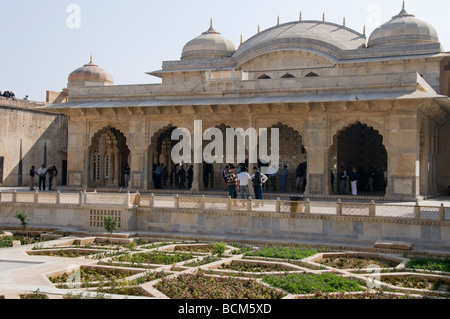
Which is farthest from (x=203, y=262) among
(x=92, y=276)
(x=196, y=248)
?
(x=92, y=276)

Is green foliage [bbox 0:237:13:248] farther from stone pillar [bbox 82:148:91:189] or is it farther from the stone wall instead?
stone pillar [bbox 82:148:91:189]

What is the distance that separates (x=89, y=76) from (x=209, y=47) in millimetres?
7686

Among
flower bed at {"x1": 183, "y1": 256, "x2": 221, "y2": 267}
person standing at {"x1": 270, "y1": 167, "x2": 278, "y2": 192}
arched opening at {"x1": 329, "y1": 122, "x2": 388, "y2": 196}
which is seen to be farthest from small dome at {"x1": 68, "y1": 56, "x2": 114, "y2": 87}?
flower bed at {"x1": 183, "y1": 256, "x2": 221, "y2": 267}

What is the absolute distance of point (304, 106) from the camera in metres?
17.1

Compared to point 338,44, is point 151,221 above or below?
below

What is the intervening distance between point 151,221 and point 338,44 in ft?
37.9

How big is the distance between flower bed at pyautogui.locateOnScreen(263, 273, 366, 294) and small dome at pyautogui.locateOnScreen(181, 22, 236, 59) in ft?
56.1

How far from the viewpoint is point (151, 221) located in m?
13.9

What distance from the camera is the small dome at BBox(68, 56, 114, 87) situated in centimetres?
2922

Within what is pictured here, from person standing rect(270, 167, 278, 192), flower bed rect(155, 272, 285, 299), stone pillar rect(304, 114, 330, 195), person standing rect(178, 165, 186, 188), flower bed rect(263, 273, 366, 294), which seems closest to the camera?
flower bed rect(155, 272, 285, 299)

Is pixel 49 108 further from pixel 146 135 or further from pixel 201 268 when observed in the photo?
pixel 201 268

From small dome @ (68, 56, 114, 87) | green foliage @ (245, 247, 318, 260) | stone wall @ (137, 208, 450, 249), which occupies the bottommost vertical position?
green foliage @ (245, 247, 318, 260)

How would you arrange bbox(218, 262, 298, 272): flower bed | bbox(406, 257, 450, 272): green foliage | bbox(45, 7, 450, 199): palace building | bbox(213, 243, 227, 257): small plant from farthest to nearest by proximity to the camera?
1. bbox(45, 7, 450, 199): palace building
2. bbox(213, 243, 227, 257): small plant
3. bbox(406, 257, 450, 272): green foliage
4. bbox(218, 262, 298, 272): flower bed
